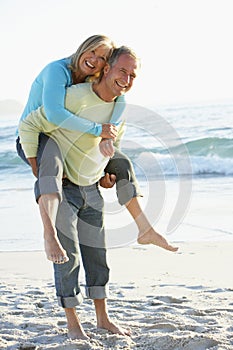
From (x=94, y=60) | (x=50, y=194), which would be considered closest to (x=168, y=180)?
(x=94, y=60)

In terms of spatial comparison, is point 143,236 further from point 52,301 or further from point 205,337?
point 52,301

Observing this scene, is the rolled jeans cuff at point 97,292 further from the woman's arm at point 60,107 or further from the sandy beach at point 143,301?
the woman's arm at point 60,107

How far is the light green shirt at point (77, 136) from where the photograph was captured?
3.29 m

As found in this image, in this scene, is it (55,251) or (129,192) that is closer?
(55,251)

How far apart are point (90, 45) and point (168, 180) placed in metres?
8.96

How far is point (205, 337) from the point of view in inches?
130

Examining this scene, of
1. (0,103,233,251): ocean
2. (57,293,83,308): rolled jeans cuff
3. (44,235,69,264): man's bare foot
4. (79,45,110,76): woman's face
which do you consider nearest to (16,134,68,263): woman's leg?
(44,235,69,264): man's bare foot

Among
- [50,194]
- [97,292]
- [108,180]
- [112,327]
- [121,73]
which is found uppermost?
[121,73]

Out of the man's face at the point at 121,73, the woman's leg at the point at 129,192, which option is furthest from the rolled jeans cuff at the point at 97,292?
the man's face at the point at 121,73

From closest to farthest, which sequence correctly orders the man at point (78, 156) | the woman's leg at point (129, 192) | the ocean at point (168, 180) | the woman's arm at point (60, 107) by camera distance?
the woman's arm at point (60, 107)
the man at point (78, 156)
the woman's leg at point (129, 192)
the ocean at point (168, 180)

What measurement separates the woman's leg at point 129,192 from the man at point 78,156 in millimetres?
103

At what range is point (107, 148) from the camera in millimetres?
3262

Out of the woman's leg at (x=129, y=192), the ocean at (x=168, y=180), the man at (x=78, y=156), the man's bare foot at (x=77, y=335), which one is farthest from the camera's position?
the ocean at (x=168, y=180)

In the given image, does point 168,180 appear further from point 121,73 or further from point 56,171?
point 56,171
